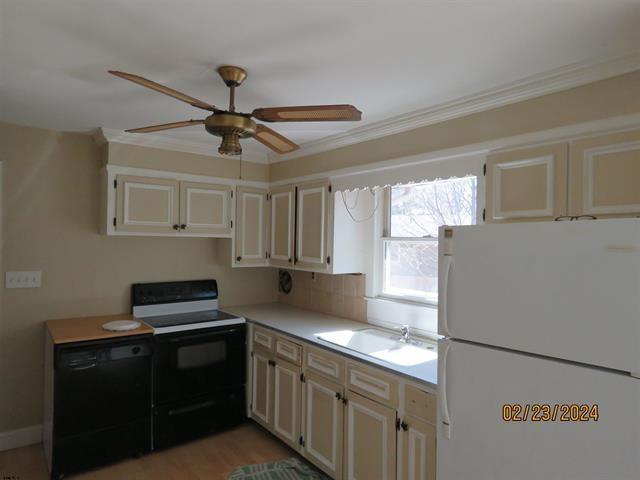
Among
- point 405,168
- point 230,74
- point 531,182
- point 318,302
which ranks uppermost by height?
point 230,74

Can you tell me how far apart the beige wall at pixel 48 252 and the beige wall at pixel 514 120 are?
163 cm

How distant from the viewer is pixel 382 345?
2730mm

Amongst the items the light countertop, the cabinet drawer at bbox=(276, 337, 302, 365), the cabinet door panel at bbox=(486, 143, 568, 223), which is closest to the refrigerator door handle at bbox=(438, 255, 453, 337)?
the light countertop

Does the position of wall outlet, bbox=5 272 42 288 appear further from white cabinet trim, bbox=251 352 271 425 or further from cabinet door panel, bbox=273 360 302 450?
cabinet door panel, bbox=273 360 302 450

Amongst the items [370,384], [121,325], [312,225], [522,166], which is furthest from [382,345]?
[121,325]

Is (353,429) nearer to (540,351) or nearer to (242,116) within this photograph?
(540,351)

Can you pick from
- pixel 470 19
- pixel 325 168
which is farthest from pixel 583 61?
pixel 325 168

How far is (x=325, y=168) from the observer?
3.13 meters

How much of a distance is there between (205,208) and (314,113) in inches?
75.2

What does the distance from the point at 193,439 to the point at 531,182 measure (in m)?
2.76

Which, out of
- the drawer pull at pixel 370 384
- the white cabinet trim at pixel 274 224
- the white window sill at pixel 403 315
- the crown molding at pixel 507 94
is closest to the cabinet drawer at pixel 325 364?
the drawer pull at pixel 370 384

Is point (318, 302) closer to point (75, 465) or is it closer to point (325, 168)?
point (325, 168)

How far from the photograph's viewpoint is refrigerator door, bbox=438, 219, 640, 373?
1.22 meters
